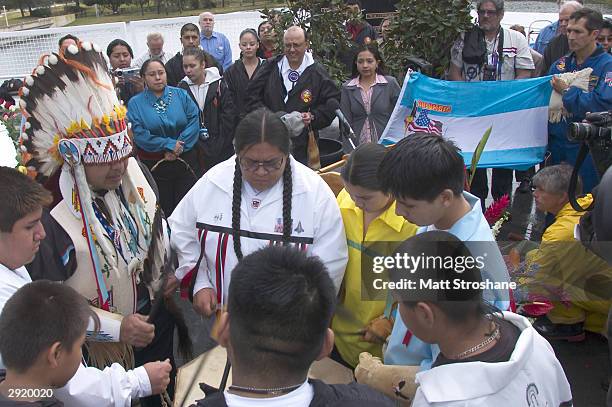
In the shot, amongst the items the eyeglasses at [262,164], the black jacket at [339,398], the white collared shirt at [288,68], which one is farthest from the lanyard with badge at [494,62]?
the black jacket at [339,398]

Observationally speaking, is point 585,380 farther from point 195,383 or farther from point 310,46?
point 310,46

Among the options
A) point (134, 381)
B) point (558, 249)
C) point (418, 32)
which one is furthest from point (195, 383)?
point (418, 32)

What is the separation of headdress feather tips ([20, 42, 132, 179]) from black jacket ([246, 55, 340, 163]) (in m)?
2.75

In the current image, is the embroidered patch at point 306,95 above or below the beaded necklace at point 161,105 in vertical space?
below

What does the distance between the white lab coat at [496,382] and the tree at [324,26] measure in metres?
4.72

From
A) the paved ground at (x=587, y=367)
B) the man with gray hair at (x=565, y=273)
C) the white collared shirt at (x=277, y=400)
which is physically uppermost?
the white collared shirt at (x=277, y=400)

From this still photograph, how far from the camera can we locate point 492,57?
5676mm

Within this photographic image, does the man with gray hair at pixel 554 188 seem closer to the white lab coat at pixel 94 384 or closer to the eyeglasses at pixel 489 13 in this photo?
the eyeglasses at pixel 489 13

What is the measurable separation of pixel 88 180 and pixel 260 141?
0.80 metres

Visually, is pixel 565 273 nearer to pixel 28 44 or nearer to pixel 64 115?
pixel 64 115

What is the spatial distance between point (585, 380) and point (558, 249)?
2.50ft

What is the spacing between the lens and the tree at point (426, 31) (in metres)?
5.78

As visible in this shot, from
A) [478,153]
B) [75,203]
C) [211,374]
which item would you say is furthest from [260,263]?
[478,153]

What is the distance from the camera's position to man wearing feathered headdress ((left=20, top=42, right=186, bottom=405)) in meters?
2.56
